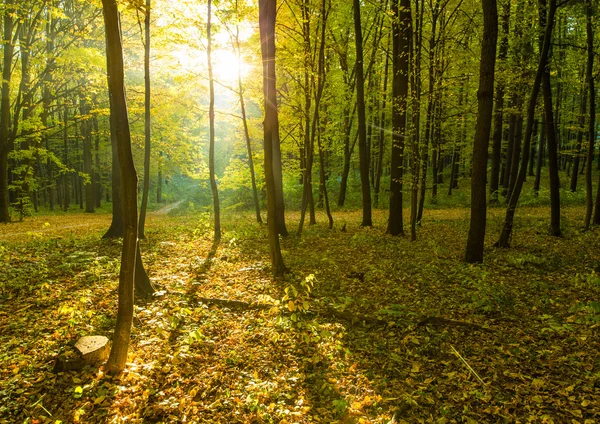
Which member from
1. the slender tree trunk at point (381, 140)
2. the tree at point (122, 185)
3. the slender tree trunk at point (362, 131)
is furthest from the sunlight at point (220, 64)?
the slender tree trunk at point (381, 140)

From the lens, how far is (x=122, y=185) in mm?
4145

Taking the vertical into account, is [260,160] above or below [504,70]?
below

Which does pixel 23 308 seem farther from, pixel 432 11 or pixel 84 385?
pixel 432 11

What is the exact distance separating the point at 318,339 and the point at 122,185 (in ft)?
12.7

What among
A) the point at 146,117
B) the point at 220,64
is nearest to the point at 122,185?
the point at 146,117

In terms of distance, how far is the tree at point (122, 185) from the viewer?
3922mm

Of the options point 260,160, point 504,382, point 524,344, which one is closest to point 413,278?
point 524,344

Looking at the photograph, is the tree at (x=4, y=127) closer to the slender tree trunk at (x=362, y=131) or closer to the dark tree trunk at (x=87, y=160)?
the dark tree trunk at (x=87, y=160)

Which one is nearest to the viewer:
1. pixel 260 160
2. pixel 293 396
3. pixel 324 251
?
pixel 293 396

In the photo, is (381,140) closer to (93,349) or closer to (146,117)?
(146,117)

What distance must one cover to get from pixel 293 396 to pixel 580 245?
34.8 ft

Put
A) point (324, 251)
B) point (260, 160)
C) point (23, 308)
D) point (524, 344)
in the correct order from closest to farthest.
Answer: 1. point (524, 344)
2. point (23, 308)
3. point (324, 251)
4. point (260, 160)

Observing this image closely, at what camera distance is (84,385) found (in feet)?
13.3

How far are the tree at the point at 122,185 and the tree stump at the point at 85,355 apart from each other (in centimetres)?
28
